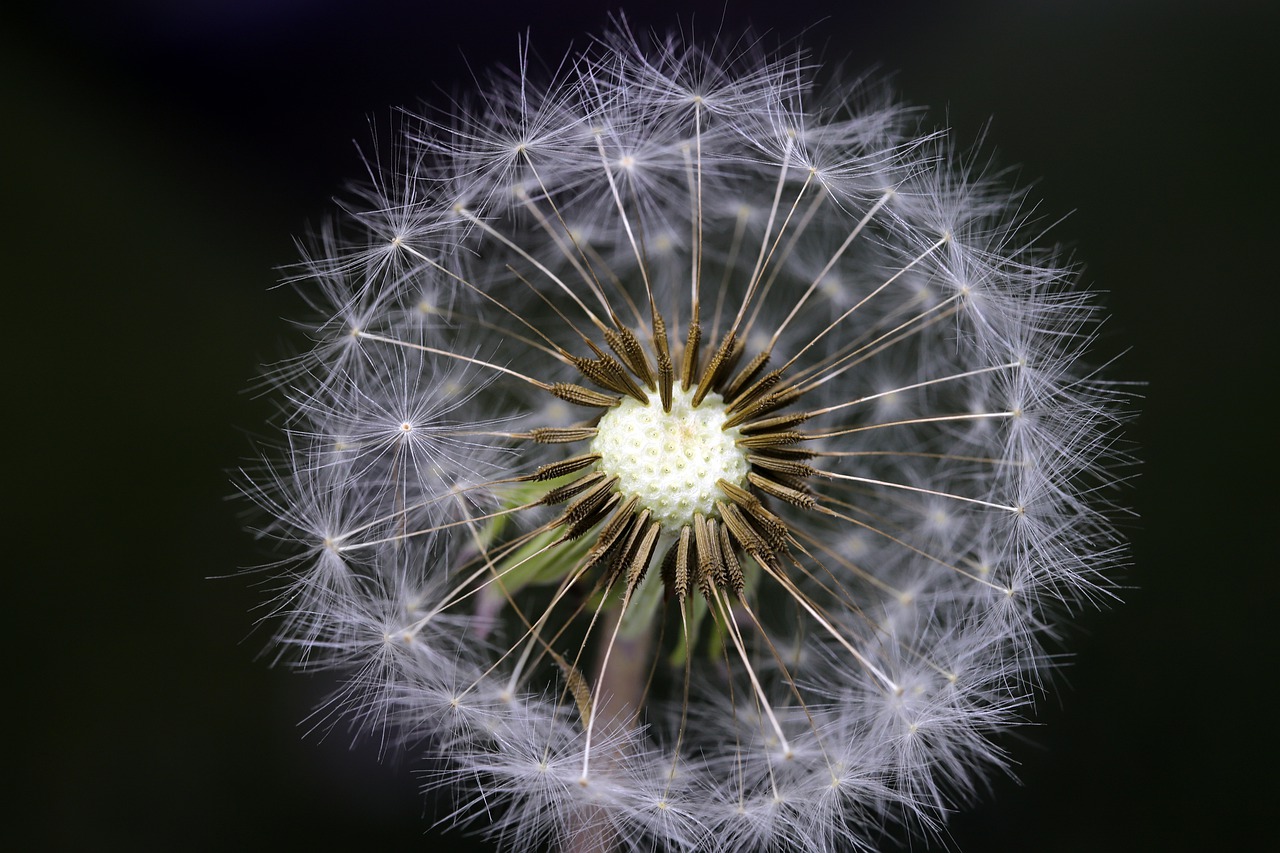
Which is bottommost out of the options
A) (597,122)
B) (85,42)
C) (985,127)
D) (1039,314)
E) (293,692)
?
(293,692)

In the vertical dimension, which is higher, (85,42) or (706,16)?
(706,16)

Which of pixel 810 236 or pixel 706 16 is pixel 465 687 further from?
pixel 706 16

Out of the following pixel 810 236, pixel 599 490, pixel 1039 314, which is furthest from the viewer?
pixel 810 236

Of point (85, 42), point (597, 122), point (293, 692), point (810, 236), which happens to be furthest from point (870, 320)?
point (85, 42)

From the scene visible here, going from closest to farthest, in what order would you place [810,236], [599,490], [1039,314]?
1. [599,490]
2. [1039,314]
3. [810,236]
